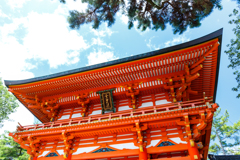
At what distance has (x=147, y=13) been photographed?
10.4 m

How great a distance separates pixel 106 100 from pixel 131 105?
1.83m

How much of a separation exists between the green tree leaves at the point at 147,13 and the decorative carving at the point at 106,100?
4.53m

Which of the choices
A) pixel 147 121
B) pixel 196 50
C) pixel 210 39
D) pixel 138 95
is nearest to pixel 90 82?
pixel 138 95

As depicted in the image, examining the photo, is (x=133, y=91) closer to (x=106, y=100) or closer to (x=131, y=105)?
(x=131, y=105)

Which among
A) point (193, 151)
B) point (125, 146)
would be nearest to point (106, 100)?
point (125, 146)

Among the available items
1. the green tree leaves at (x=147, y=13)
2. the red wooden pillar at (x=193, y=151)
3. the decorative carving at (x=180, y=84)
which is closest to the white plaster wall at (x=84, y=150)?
the red wooden pillar at (x=193, y=151)

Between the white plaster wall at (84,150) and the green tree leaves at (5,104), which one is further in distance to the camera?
the green tree leaves at (5,104)

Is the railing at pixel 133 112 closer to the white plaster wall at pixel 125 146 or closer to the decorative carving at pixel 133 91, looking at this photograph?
the decorative carving at pixel 133 91

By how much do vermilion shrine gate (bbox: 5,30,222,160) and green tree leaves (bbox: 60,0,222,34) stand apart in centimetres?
286

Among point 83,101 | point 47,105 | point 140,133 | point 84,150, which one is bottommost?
point 84,150

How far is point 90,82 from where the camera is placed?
404 inches

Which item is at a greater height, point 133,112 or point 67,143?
point 133,112

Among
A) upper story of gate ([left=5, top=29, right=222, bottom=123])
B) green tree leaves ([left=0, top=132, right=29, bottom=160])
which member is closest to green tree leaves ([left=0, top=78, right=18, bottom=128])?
green tree leaves ([left=0, top=132, right=29, bottom=160])

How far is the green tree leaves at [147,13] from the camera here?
30.2 ft
